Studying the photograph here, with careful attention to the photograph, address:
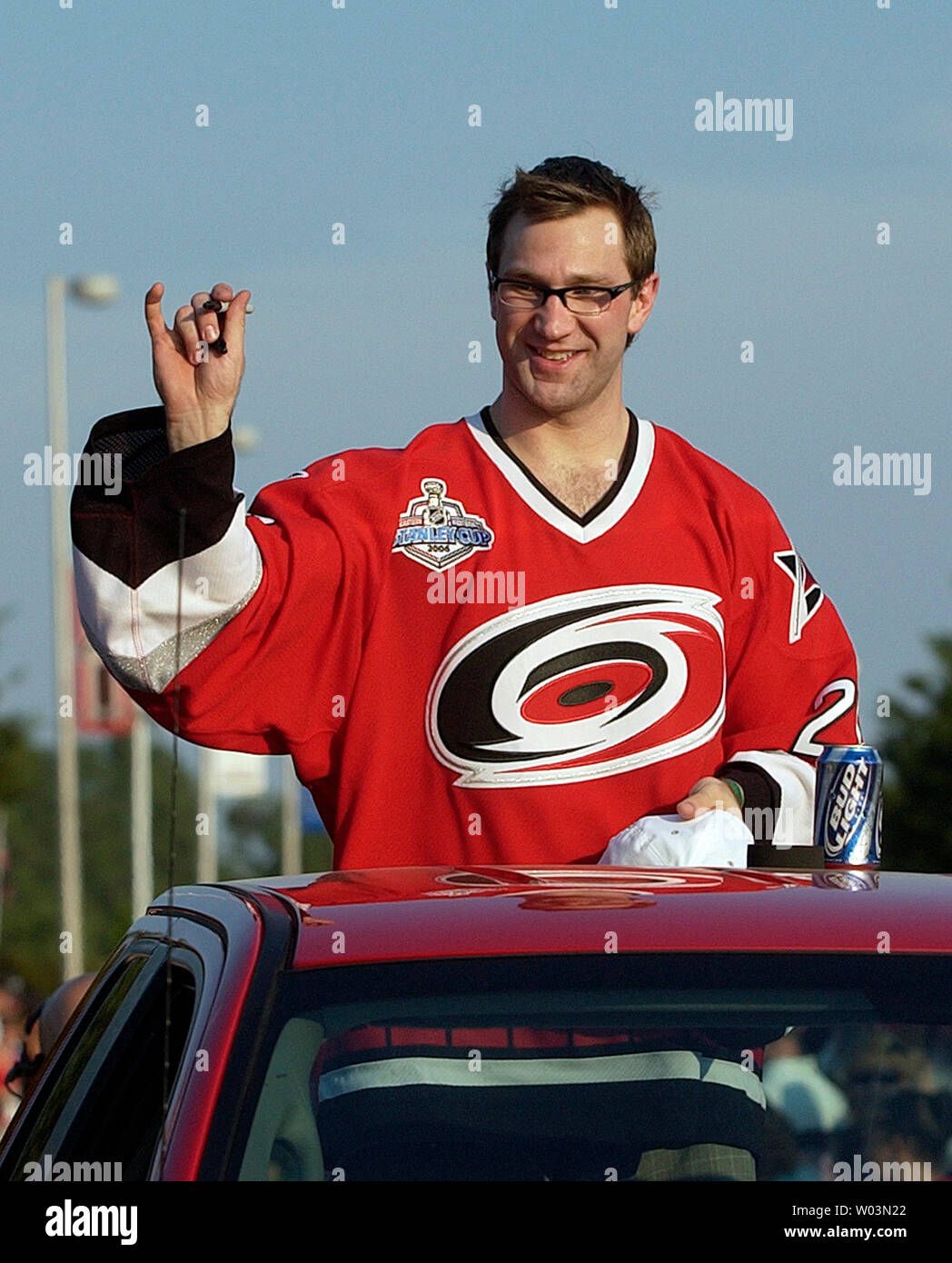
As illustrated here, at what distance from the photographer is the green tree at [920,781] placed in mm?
39031

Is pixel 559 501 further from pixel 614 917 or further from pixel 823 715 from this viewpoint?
pixel 614 917

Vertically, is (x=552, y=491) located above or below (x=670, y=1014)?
above

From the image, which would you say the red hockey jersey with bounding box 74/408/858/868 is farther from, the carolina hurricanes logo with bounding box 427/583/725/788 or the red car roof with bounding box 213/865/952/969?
the red car roof with bounding box 213/865/952/969

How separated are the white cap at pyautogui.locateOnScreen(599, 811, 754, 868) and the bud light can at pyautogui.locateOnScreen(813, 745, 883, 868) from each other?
21cm

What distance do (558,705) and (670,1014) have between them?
6.57ft

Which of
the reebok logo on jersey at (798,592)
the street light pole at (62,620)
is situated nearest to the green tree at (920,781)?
the street light pole at (62,620)

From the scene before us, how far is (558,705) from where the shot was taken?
4.69 meters

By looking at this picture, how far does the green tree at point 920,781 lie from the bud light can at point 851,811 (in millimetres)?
34258

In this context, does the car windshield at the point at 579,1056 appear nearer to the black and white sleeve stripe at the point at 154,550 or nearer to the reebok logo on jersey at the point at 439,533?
the black and white sleeve stripe at the point at 154,550

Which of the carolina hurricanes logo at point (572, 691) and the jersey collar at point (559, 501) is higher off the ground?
the jersey collar at point (559, 501)

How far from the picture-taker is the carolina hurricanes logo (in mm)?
4645
